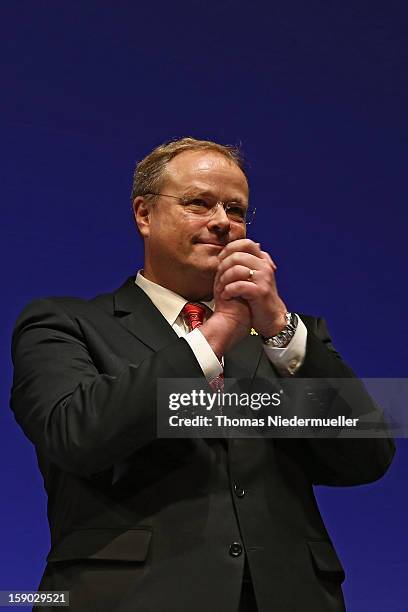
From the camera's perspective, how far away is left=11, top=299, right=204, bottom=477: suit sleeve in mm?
1389

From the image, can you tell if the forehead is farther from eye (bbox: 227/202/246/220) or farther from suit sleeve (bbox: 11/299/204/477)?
suit sleeve (bbox: 11/299/204/477)

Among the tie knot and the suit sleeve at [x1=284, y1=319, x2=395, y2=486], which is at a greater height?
the tie knot

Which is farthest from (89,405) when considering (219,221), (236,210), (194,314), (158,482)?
(236,210)

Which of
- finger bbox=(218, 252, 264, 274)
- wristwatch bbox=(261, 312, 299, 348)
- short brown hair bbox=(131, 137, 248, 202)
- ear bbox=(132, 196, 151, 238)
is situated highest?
short brown hair bbox=(131, 137, 248, 202)

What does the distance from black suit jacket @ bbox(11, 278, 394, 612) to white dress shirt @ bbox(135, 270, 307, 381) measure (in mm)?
24

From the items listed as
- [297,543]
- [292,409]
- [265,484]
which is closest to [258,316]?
[292,409]

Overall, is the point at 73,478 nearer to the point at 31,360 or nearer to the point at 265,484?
the point at 31,360

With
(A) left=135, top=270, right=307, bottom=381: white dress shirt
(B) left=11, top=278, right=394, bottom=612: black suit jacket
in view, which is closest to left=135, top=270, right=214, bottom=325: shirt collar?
(A) left=135, top=270, right=307, bottom=381: white dress shirt

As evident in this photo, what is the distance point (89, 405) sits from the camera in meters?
1.42

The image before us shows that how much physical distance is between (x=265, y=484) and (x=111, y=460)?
0.31 metres

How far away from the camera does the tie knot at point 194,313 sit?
181 centimetres

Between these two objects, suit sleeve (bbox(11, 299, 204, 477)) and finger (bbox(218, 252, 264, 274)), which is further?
finger (bbox(218, 252, 264, 274))

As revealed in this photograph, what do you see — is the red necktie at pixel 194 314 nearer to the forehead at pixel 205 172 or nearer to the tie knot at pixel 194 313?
the tie knot at pixel 194 313

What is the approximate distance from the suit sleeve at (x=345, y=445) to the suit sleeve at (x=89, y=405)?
0.89ft
